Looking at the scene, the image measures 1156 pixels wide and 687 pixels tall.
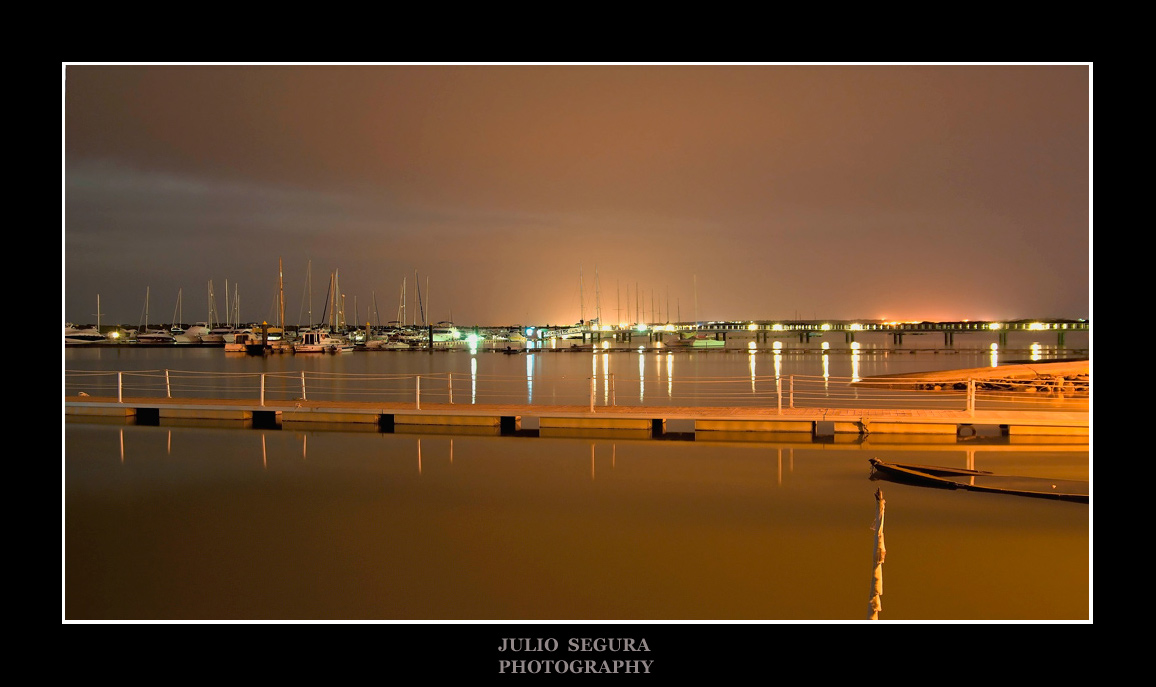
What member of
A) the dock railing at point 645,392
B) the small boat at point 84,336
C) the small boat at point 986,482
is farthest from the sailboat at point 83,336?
the small boat at point 986,482

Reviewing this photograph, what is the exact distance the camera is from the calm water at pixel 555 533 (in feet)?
20.8

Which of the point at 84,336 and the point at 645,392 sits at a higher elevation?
the point at 84,336

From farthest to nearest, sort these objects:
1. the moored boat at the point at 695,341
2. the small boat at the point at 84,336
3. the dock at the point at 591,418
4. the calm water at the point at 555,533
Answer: the moored boat at the point at 695,341, the small boat at the point at 84,336, the dock at the point at 591,418, the calm water at the point at 555,533

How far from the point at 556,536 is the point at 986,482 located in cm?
493

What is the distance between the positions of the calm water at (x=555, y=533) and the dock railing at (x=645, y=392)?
7.39 feet

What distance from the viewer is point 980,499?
8773 millimetres

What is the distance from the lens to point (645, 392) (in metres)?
25.3

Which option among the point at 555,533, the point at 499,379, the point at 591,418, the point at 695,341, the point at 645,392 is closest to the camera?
the point at 555,533

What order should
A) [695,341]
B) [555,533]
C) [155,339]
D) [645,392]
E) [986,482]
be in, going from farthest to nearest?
[695,341] < [155,339] < [645,392] < [986,482] < [555,533]

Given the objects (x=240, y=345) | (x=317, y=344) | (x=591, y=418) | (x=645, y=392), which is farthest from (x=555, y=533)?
(x=240, y=345)

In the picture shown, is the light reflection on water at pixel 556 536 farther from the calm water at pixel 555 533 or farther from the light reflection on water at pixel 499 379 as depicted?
the light reflection on water at pixel 499 379

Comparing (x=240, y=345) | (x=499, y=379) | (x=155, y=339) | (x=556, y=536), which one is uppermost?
(x=155, y=339)

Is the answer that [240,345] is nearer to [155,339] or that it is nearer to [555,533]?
[155,339]
